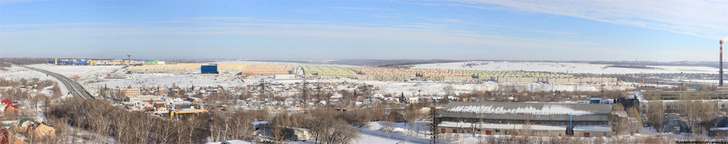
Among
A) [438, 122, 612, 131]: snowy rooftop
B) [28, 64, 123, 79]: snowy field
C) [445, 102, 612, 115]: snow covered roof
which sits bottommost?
[438, 122, 612, 131]: snowy rooftop

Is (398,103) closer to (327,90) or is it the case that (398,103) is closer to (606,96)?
(327,90)

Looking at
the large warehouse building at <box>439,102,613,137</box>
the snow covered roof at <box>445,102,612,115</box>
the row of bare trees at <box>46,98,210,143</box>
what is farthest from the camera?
the snow covered roof at <box>445,102,612,115</box>

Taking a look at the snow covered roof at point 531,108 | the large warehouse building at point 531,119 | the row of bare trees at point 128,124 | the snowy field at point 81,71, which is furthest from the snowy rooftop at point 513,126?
the snowy field at point 81,71

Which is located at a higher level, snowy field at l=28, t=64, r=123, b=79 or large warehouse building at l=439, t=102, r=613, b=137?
snowy field at l=28, t=64, r=123, b=79

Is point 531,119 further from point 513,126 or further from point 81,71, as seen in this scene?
point 81,71

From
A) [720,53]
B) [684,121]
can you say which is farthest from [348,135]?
[720,53]

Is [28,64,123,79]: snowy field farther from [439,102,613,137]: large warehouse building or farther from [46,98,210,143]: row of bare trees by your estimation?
[439,102,613,137]: large warehouse building

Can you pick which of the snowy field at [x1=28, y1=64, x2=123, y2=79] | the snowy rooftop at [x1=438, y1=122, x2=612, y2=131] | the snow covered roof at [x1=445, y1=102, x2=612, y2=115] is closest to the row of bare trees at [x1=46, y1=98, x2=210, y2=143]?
the snowy rooftop at [x1=438, y1=122, x2=612, y2=131]

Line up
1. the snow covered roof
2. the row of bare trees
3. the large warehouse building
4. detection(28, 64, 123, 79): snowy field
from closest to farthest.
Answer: the row of bare trees, the large warehouse building, the snow covered roof, detection(28, 64, 123, 79): snowy field
